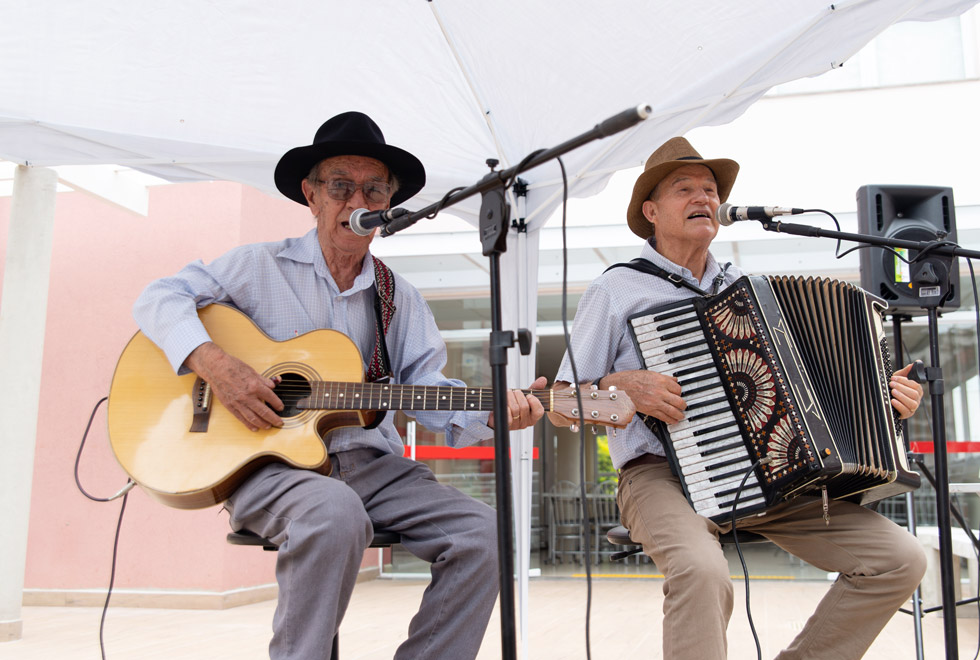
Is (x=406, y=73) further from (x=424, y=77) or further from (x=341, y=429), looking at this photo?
(x=341, y=429)

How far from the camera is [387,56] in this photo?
3227mm

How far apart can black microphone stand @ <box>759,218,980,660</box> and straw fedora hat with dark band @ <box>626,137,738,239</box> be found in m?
0.61

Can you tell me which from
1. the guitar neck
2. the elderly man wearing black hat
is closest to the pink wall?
the elderly man wearing black hat

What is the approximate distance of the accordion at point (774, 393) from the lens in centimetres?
217

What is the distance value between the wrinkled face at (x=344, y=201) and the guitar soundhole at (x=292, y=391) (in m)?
0.49

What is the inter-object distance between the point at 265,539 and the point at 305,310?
749 mm

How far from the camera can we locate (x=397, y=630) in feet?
16.0

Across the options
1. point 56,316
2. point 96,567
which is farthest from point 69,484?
point 56,316

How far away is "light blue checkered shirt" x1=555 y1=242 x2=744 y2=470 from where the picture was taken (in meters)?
2.64

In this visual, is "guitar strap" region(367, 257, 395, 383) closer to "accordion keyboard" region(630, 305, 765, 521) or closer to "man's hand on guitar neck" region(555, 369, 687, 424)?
"man's hand on guitar neck" region(555, 369, 687, 424)

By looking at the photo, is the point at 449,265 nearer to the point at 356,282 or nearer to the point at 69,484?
the point at 69,484

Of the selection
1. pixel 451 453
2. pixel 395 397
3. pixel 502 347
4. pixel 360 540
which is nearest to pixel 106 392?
pixel 451 453

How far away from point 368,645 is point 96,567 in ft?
8.57

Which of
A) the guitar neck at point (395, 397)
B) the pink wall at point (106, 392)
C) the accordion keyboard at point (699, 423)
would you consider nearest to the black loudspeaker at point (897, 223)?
the accordion keyboard at point (699, 423)
